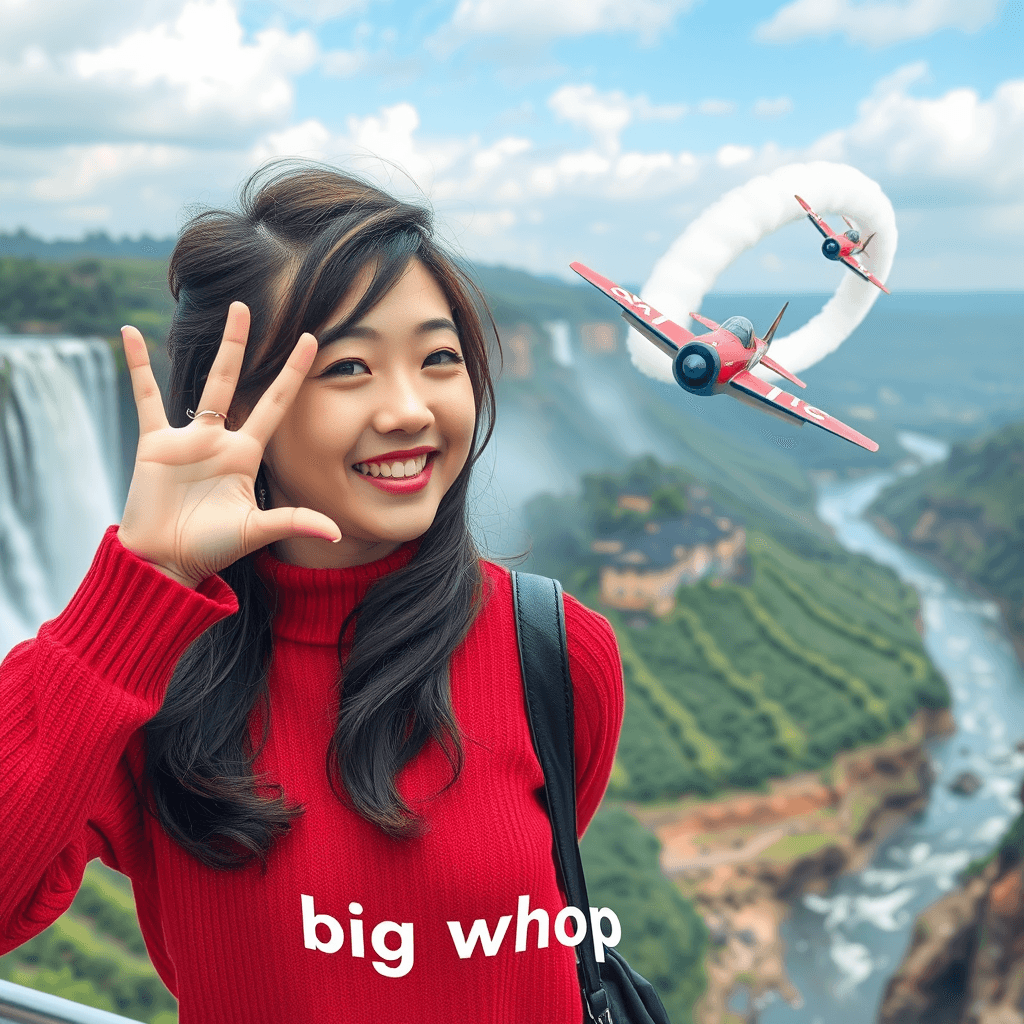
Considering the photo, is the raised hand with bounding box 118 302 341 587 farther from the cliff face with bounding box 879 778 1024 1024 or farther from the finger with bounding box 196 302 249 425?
the cliff face with bounding box 879 778 1024 1024

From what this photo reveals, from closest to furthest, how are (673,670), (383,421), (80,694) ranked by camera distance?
(80,694)
(383,421)
(673,670)

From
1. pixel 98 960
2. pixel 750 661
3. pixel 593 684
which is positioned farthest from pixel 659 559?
pixel 593 684

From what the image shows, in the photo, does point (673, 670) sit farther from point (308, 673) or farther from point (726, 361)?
point (726, 361)

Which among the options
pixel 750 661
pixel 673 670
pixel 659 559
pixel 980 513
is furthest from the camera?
pixel 980 513

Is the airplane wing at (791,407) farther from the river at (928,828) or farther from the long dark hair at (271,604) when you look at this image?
the river at (928,828)

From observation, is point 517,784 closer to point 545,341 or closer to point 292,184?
point 292,184

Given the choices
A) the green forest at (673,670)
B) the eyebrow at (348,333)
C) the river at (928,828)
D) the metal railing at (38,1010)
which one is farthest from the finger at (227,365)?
the river at (928,828)

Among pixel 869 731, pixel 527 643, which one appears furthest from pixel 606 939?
A: pixel 869 731
